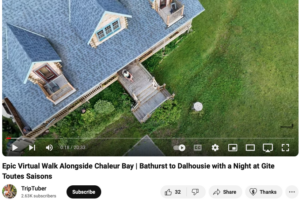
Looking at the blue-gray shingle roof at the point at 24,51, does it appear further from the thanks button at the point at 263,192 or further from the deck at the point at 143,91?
the thanks button at the point at 263,192

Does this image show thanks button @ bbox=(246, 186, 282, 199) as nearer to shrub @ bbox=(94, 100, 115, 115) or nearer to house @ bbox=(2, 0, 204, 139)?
house @ bbox=(2, 0, 204, 139)

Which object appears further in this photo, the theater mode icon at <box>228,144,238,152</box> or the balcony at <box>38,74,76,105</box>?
the balcony at <box>38,74,76,105</box>

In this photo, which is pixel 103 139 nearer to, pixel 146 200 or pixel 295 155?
pixel 146 200

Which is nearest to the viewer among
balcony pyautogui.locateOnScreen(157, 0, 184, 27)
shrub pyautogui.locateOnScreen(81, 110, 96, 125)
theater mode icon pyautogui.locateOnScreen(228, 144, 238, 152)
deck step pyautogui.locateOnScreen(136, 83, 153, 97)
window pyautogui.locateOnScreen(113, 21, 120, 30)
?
theater mode icon pyautogui.locateOnScreen(228, 144, 238, 152)

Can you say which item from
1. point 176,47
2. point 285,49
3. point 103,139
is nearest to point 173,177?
point 103,139

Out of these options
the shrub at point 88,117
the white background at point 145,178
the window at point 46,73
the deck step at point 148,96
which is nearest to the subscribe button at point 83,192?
the white background at point 145,178

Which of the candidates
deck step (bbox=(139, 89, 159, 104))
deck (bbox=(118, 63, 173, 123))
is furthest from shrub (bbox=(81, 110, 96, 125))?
deck step (bbox=(139, 89, 159, 104))
